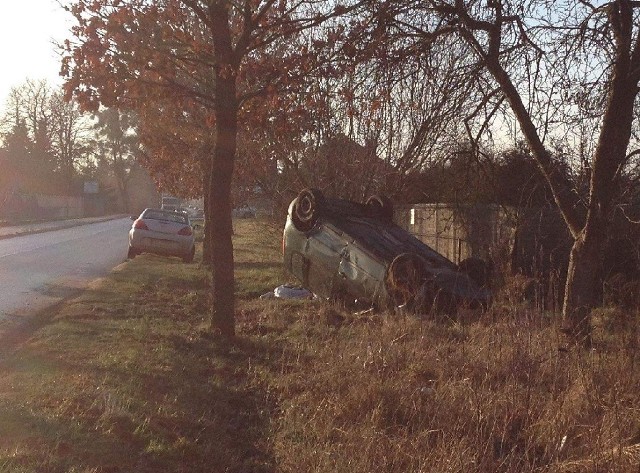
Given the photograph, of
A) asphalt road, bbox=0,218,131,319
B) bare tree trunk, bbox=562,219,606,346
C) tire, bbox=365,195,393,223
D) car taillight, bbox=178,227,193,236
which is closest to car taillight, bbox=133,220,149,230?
car taillight, bbox=178,227,193,236

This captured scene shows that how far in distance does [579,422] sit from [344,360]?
8.29ft

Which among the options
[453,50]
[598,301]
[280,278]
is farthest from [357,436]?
[280,278]

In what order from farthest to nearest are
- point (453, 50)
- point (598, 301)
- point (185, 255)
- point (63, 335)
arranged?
point (185, 255) → point (598, 301) → point (63, 335) → point (453, 50)

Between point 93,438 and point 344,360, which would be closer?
point 93,438

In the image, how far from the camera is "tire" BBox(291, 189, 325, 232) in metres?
12.7

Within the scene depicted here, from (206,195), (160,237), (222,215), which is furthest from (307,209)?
(160,237)

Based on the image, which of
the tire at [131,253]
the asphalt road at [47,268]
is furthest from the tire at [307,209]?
the tire at [131,253]

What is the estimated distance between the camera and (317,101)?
10156mm

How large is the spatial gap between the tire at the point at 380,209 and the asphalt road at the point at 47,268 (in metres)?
5.89

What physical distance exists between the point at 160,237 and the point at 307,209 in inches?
424

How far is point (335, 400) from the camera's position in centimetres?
603

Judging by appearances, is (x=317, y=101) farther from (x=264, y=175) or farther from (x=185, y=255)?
(x=185, y=255)

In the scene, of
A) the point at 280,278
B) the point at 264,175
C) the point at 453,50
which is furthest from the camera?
the point at 264,175

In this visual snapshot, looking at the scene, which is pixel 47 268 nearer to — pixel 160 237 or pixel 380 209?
pixel 160 237
